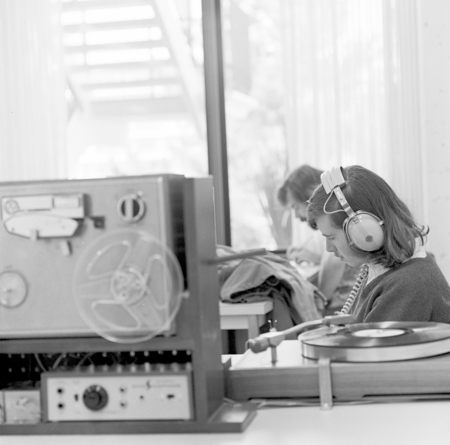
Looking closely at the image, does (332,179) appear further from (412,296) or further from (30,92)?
(30,92)

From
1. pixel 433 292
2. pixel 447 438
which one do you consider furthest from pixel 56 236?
pixel 433 292

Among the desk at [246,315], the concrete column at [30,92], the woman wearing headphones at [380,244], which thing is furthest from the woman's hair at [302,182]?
the woman wearing headphones at [380,244]

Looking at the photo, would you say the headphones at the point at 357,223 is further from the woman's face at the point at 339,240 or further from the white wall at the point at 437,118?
the white wall at the point at 437,118

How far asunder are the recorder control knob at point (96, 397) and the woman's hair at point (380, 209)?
31.5 inches

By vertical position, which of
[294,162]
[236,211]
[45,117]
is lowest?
[236,211]

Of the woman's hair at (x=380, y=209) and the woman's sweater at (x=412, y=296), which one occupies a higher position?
the woman's hair at (x=380, y=209)

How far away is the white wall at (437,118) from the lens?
350cm

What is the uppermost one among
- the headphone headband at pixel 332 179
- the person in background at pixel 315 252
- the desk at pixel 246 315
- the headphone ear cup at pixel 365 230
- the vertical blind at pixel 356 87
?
the vertical blind at pixel 356 87

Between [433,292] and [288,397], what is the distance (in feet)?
1.96

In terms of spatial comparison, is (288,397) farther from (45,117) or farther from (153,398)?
(45,117)

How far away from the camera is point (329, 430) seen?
37.8 inches

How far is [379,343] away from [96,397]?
1.28ft

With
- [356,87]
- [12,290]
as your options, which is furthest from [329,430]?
[356,87]

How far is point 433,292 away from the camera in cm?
160
